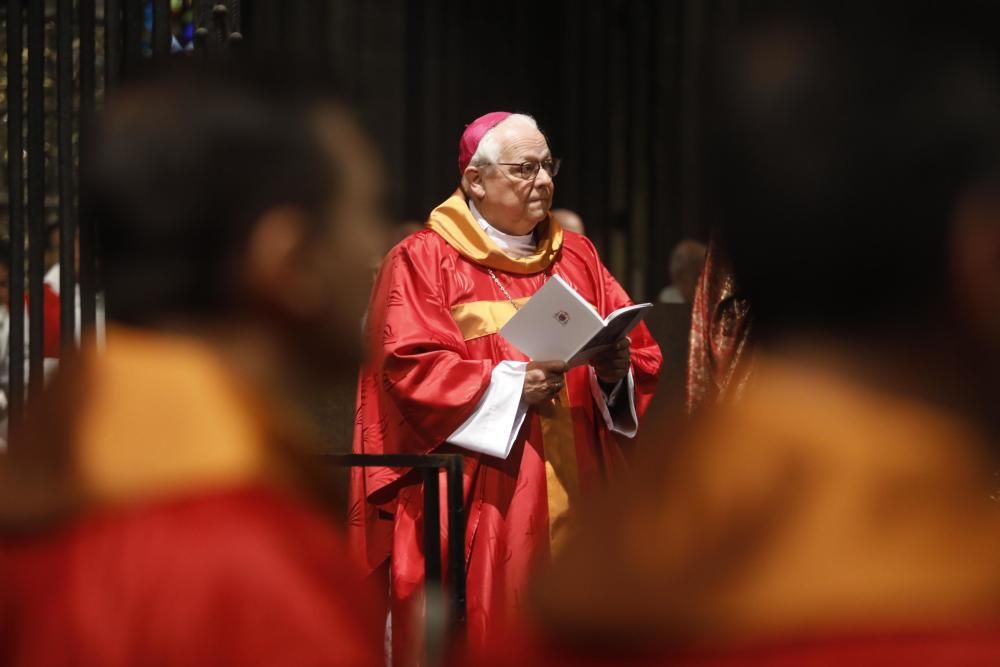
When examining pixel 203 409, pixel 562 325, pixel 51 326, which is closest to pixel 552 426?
pixel 562 325

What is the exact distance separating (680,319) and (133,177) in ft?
18.4

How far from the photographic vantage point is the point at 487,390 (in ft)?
15.0

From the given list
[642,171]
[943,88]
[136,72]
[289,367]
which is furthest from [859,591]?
[642,171]

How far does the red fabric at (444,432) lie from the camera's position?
459cm

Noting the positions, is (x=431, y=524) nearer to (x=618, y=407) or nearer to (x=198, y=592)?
(x=618, y=407)

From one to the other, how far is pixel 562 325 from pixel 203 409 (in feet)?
9.98

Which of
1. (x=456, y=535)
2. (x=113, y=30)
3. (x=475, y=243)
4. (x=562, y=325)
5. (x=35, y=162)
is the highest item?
(x=113, y=30)

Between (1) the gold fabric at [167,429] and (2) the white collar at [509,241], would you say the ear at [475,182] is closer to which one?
(2) the white collar at [509,241]

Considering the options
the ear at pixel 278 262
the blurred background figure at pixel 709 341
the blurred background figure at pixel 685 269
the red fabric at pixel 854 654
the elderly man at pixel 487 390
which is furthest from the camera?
the blurred background figure at pixel 685 269

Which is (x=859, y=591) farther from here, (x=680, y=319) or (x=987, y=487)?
(x=680, y=319)

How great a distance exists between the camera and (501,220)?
4.89 m

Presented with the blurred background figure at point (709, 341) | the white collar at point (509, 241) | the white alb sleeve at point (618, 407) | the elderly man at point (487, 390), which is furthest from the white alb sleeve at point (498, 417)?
the blurred background figure at point (709, 341)

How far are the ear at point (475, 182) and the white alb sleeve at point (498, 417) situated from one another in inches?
22.9

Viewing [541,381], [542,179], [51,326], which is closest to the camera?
[541,381]
